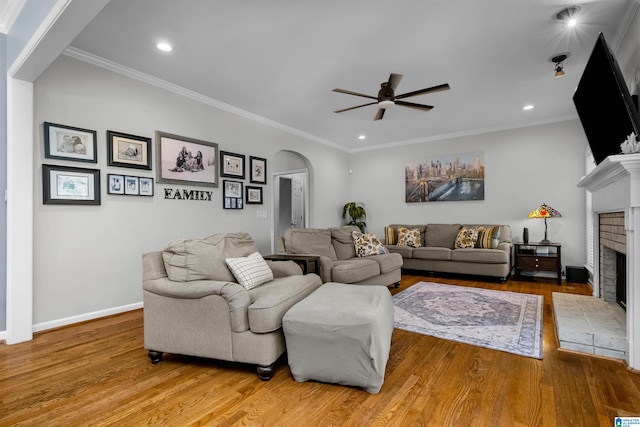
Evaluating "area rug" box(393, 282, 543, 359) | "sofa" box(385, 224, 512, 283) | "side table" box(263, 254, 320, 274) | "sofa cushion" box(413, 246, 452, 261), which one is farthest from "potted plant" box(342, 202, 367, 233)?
"side table" box(263, 254, 320, 274)

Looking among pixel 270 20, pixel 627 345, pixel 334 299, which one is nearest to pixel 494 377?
pixel 627 345

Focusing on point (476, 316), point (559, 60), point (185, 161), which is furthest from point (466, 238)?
point (185, 161)

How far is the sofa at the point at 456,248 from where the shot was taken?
16.2 ft

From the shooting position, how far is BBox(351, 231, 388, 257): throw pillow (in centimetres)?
464

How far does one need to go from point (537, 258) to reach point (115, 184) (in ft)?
18.9

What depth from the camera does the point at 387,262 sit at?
172 inches

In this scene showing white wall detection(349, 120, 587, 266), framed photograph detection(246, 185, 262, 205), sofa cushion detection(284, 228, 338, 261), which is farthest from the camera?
white wall detection(349, 120, 587, 266)

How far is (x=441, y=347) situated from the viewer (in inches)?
99.4

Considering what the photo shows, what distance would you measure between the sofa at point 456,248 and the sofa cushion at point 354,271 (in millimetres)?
1675

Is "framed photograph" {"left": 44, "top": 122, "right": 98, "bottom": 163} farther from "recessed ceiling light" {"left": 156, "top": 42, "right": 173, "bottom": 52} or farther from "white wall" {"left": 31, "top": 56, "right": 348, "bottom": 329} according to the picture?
"recessed ceiling light" {"left": 156, "top": 42, "right": 173, "bottom": 52}

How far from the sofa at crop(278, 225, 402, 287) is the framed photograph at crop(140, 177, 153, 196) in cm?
164

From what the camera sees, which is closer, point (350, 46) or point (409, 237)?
point (350, 46)

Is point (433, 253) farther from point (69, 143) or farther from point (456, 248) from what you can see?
point (69, 143)

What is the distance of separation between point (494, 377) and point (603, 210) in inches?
81.0
